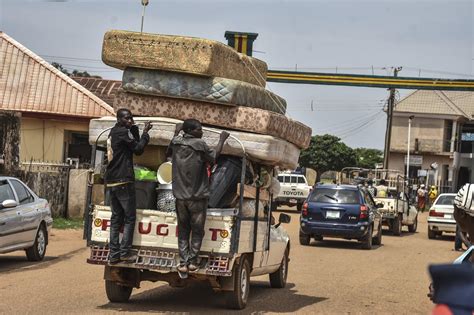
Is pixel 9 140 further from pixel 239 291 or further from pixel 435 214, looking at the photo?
pixel 239 291

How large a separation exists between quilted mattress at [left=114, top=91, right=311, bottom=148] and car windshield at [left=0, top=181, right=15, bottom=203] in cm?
518

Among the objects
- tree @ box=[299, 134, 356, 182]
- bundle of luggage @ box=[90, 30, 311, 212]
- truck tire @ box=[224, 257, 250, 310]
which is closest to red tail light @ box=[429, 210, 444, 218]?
bundle of luggage @ box=[90, 30, 311, 212]

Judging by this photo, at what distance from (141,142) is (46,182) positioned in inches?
607

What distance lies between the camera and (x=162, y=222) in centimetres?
1060

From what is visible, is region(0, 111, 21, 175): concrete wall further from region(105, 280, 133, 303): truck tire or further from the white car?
the white car

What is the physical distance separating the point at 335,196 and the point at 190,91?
1254 cm

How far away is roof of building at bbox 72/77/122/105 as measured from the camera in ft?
121

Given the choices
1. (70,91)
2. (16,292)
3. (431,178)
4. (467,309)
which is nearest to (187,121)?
(16,292)

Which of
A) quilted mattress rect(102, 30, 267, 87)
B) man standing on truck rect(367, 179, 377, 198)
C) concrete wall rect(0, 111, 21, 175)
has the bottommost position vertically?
man standing on truck rect(367, 179, 377, 198)

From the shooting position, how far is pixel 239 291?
10820mm

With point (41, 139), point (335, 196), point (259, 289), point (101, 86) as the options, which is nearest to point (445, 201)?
point (335, 196)

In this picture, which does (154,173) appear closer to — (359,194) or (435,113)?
(359,194)

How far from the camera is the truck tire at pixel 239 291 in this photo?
35.3ft

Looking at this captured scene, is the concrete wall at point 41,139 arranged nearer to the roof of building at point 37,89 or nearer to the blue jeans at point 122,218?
the roof of building at point 37,89
